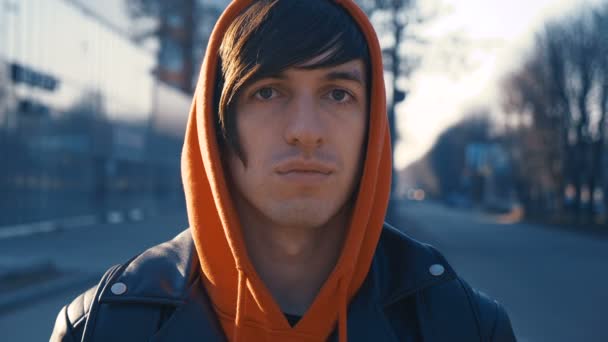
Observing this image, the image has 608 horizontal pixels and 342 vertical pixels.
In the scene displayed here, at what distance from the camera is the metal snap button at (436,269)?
172cm

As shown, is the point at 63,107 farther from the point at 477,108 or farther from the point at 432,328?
the point at 477,108

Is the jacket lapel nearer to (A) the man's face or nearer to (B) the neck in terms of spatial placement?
(B) the neck

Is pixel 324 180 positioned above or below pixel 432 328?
above

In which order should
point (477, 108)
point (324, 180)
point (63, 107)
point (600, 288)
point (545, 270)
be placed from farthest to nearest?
point (477, 108), point (63, 107), point (545, 270), point (600, 288), point (324, 180)

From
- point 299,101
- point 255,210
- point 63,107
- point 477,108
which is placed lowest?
point 255,210

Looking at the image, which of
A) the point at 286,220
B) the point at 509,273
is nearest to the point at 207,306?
the point at 286,220

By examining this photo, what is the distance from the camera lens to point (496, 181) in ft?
226

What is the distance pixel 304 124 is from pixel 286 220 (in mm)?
232

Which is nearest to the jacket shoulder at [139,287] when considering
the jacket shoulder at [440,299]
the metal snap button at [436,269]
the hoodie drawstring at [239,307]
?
the hoodie drawstring at [239,307]

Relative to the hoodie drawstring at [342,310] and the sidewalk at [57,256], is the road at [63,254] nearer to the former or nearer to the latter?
the sidewalk at [57,256]

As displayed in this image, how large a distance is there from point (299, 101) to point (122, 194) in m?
28.7

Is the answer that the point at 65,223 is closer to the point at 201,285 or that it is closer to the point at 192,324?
the point at 201,285

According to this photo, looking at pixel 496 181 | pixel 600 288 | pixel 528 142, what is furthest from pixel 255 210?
pixel 496 181

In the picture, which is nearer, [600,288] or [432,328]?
[432,328]
